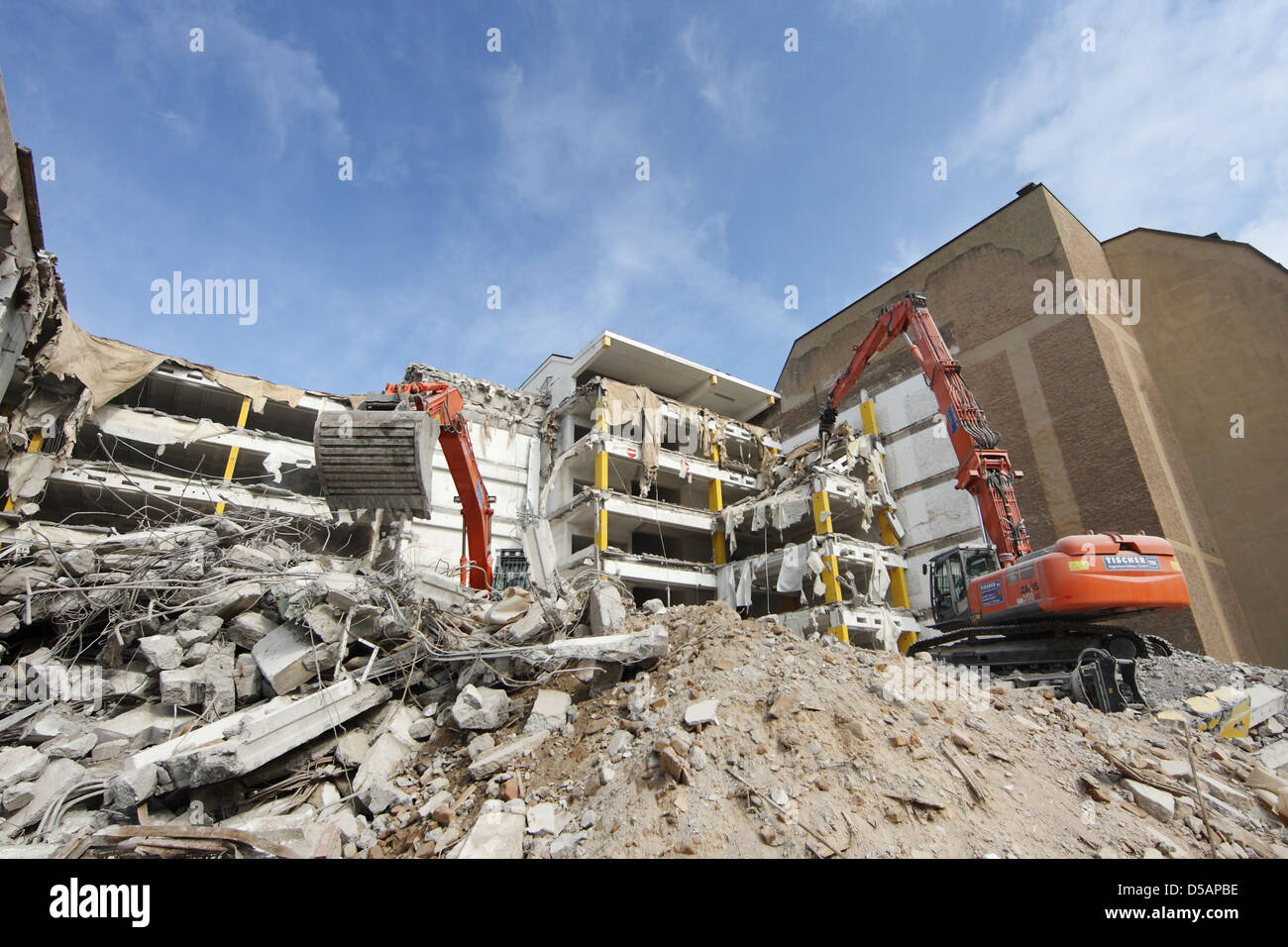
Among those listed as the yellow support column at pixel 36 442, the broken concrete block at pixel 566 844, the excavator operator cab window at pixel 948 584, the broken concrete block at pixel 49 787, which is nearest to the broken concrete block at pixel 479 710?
the broken concrete block at pixel 566 844

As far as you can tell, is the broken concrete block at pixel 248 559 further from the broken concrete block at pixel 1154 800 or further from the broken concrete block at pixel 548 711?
the broken concrete block at pixel 1154 800

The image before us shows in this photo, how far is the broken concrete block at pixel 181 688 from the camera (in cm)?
513

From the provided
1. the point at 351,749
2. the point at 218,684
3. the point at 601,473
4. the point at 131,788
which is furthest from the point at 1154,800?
the point at 601,473

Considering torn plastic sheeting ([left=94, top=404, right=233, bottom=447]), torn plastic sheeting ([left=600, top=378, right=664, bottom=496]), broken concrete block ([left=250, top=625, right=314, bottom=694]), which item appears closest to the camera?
broken concrete block ([left=250, top=625, right=314, bottom=694])

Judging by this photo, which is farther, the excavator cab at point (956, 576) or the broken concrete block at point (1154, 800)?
the excavator cab at point (956, 576)

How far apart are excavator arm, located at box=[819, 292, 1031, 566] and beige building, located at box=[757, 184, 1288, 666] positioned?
763 cm

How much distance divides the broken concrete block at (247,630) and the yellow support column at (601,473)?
14566mm

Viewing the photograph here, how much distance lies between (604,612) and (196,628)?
12.4 feet

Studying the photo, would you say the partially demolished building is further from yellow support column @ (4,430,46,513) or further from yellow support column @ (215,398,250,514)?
yellow support column @ (215,398,250,514)

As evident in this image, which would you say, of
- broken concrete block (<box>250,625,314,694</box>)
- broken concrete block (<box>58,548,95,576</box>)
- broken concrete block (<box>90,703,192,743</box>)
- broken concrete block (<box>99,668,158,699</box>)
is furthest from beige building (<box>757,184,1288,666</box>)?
broken concrete block (<box>58,548,95,576</box>)

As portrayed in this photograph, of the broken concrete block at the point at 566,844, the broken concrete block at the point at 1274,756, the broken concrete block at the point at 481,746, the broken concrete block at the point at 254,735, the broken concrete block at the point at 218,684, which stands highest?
the broken concrete block at the point at 218,684

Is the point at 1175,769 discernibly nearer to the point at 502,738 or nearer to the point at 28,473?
the point at 502,738

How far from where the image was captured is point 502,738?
5004mm

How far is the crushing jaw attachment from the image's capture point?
21.5ft
